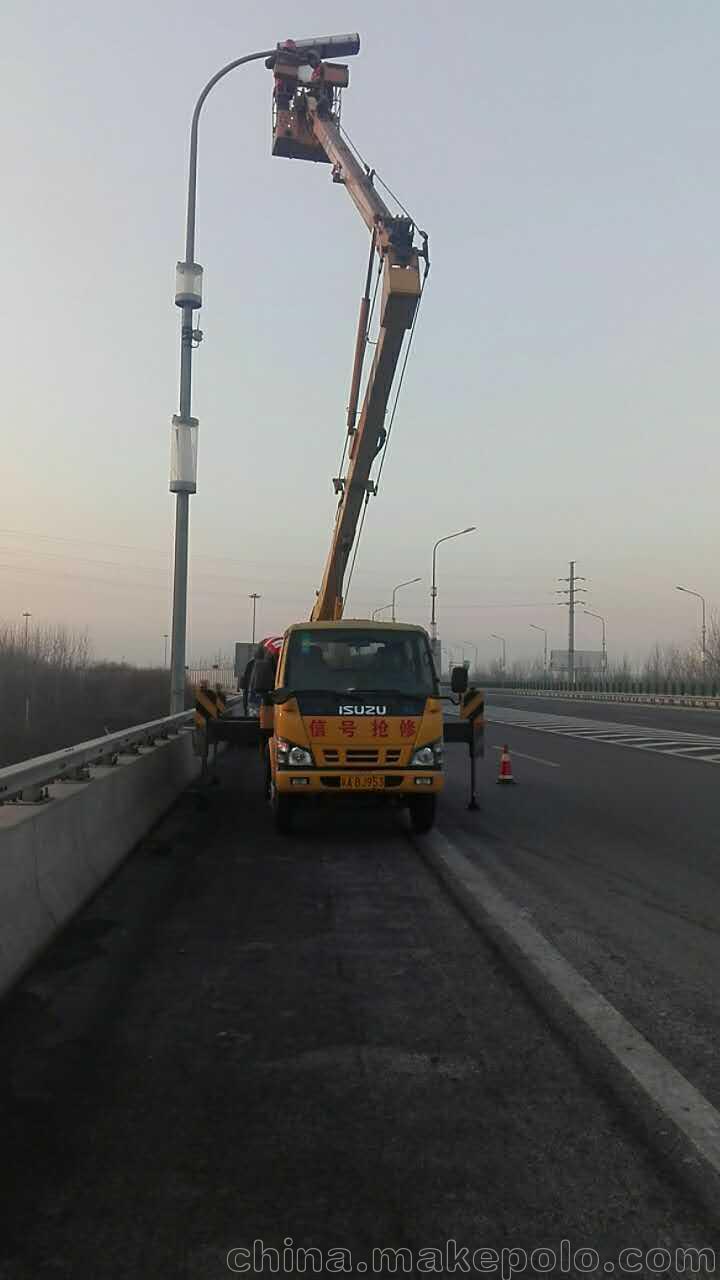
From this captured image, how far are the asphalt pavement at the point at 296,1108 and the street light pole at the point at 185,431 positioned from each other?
9275 mm

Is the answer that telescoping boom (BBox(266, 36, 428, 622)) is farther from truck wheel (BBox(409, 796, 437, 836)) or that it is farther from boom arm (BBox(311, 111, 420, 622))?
truck wheel (BBox(409, 796, 437, 836))

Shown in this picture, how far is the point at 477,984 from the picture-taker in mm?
5133

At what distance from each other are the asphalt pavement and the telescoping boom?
9925mm

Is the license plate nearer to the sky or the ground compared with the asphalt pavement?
nearer to the sky

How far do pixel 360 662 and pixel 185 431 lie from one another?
270 inches

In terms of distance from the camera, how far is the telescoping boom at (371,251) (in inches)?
554

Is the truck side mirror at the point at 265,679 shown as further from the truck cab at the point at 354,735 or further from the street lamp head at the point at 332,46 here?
the street lamp head at the point at 332,46

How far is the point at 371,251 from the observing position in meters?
15.6

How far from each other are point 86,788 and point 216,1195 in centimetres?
463

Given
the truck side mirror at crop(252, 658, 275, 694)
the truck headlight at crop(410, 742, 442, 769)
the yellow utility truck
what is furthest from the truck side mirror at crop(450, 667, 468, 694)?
the truck side mirror at crop(252, 658, 275, 694)

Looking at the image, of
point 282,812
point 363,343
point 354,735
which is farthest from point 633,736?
point 354,735

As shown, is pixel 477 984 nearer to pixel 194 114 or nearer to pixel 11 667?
pixel 194 114

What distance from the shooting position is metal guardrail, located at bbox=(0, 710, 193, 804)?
6.20 meters

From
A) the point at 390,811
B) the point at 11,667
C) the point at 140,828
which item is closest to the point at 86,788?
the point at 140,828
